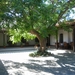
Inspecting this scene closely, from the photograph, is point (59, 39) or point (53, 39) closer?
point (59, 39)

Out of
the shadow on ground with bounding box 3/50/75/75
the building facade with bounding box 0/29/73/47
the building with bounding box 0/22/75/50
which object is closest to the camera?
the shadow on ground with bounding box 3/50/75/75

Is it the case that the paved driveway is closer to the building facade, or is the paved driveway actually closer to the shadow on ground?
the shadow on ground

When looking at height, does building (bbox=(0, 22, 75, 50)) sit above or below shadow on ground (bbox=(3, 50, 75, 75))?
above

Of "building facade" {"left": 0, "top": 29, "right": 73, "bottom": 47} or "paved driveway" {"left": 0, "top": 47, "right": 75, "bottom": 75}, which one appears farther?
"building facade" {"left": 0, "top": 29, "right": 73, "bottom": 47}

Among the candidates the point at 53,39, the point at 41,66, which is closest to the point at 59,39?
the point at 53,39

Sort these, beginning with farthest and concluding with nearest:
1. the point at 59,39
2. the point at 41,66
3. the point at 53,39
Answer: the point at 53,39, the point at 59,39, the point at 41,66

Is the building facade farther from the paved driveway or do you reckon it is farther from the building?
the paved driveway

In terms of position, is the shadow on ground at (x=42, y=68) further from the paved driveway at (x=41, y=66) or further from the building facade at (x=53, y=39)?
the building facade at (x=53, y=39)

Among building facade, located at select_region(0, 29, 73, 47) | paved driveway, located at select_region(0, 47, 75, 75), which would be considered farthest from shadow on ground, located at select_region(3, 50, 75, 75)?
building facade, located at select_region(0, 29, 73, 47)

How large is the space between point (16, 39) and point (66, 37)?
8370 millimetres

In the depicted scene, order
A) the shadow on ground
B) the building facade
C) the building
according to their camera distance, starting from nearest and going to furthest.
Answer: the shadow on ground < the building < the building facade

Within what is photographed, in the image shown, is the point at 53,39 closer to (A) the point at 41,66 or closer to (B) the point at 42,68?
(A) the point at 41,66

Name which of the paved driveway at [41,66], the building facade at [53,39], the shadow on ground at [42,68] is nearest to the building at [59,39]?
the building facade at [53,39]

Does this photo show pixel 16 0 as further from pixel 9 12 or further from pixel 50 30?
pixel 50 30
